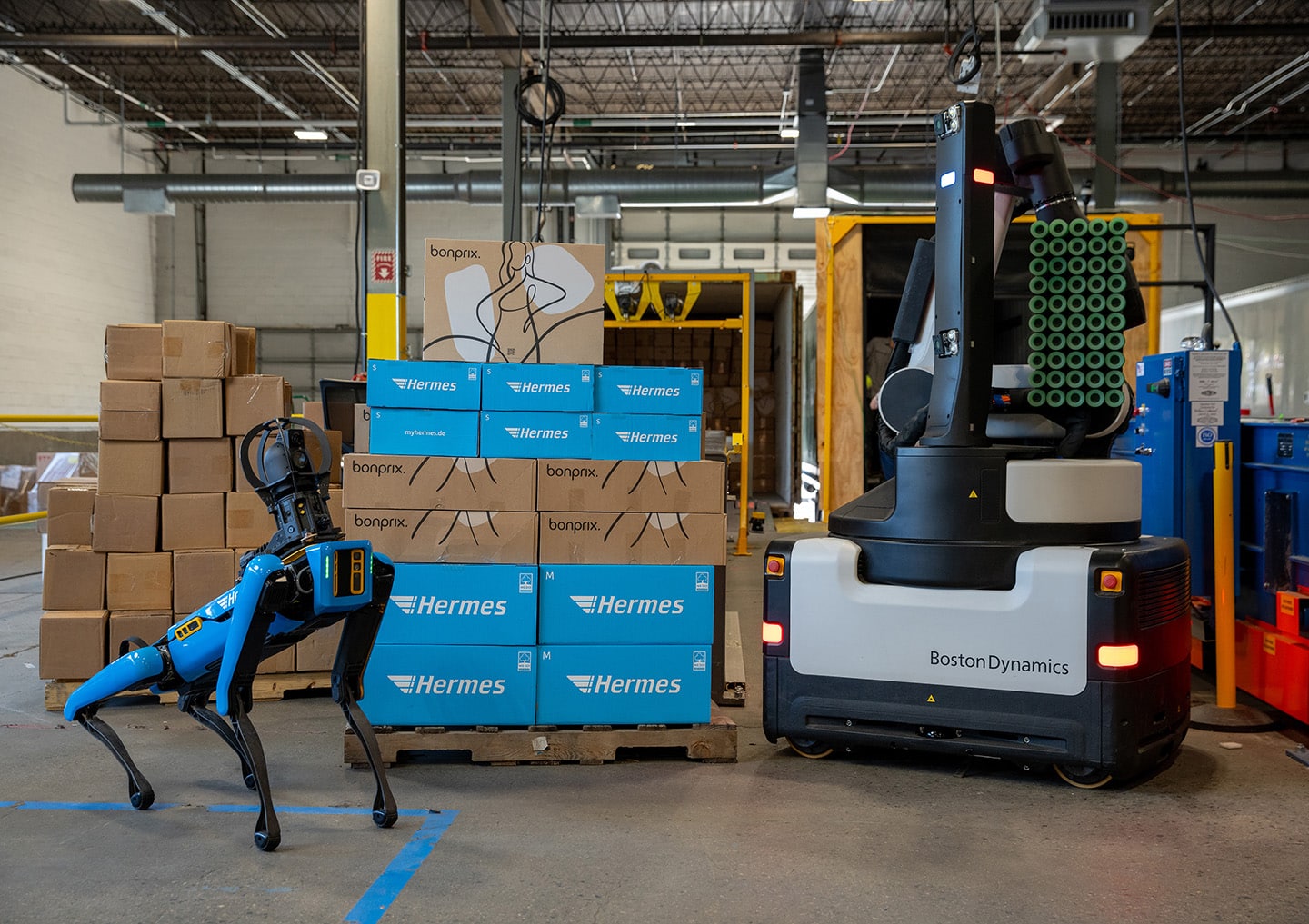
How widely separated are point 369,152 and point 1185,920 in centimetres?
696

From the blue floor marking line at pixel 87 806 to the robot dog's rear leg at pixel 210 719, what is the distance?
0.83 ft

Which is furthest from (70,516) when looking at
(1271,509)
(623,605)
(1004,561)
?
(1271,509)

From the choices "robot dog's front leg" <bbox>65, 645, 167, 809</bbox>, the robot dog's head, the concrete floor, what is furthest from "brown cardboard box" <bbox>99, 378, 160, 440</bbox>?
the robot dog's head

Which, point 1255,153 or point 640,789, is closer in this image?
point 640,789

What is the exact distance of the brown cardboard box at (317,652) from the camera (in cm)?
511

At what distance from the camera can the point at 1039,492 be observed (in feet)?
12.2

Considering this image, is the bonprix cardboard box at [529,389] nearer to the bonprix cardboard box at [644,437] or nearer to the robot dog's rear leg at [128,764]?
the bonprix cardboard box at [644,437]

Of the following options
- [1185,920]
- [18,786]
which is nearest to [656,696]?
[1185,920]

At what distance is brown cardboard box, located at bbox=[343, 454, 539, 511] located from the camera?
160 inches

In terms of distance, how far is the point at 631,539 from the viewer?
13.6ft

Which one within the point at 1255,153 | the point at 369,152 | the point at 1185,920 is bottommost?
the point at 1185,920

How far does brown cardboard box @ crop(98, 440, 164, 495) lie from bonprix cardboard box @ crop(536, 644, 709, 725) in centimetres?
241

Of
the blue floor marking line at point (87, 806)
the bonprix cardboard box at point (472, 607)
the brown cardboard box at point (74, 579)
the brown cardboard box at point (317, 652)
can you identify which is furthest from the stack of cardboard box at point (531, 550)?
the brown cardboard box at point (74, 579)

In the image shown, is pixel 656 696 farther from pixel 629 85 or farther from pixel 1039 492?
pixel 629 85
